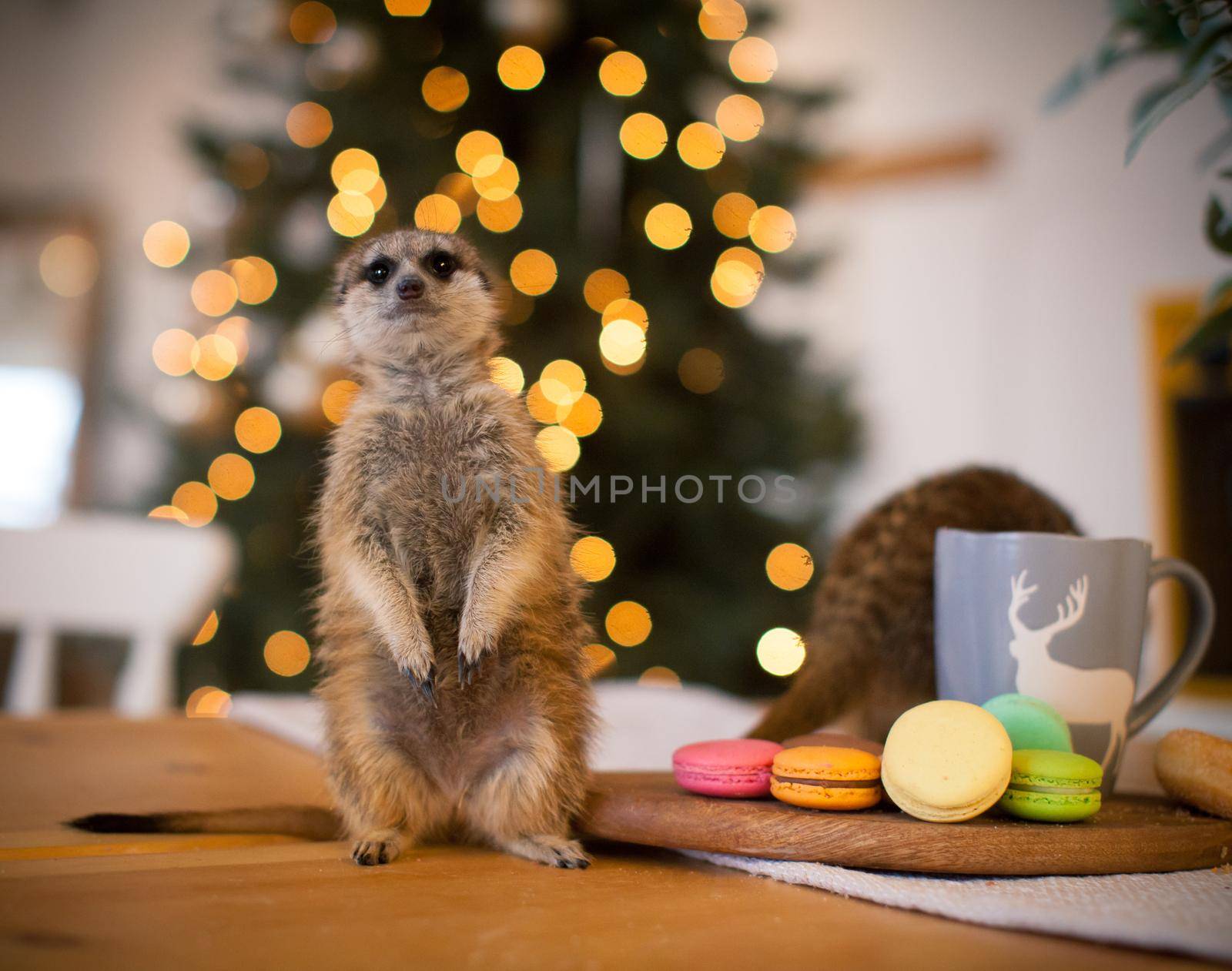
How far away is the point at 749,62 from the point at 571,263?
0.68m

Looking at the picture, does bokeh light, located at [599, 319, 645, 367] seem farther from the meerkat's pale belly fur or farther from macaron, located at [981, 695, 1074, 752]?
macaron, located at [981, 695, 1074, 752]

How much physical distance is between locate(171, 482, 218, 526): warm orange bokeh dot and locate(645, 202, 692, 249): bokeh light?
3.63ft

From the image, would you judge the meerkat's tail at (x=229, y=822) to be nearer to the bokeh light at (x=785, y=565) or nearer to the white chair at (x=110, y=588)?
the white chair at (x=110, y=588)

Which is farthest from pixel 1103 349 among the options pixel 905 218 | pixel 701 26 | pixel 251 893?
pixel 251 893

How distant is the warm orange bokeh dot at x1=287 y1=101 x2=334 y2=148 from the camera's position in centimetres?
199

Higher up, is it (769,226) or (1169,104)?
(769,226)

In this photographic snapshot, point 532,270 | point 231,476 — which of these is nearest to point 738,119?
point 532,270

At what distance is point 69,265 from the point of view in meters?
3.31

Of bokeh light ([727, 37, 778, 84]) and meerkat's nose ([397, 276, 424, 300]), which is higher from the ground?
bokeh light ([727, 37, 778, 84])

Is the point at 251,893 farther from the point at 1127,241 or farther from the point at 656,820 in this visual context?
the point at 1127,241

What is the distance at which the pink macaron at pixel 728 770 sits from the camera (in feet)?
1.98

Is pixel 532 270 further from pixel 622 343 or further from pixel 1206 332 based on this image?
pixel 1206 332

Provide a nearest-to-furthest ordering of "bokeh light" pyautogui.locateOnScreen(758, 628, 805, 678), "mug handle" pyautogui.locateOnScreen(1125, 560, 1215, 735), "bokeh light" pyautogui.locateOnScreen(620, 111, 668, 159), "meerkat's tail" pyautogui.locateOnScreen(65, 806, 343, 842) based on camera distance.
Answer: "meerkat's tail" pyautogui.locateOnScreen(65, 806, 343, 842), "mug handle" pyautogui.locateOnScreen(1125, 560, 1215, 735), "bokeh light" pyautogui.locateOnScreen(758, 628, 805, 678), "bokeh light" pyautogui.locateOnScreen(620, 111, 668, 159)

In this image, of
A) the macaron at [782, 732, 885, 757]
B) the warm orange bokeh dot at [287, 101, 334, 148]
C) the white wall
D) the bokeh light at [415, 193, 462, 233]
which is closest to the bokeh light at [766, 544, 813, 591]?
the white wall
